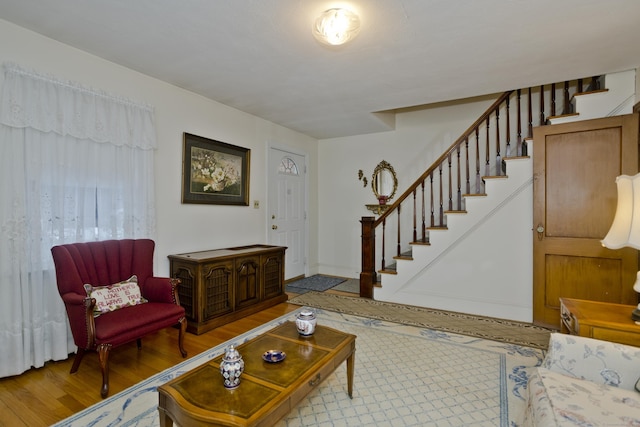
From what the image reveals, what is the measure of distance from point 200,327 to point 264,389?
1.98 meters

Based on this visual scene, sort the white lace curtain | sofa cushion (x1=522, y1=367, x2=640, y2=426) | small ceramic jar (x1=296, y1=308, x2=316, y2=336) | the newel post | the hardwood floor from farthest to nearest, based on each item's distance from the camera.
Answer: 1. the newel post
2. the white lace curtain
3. small ceramic jar (x1=296, y1=308, x2=316, y2=336)
4. the hardwood floor
5. sofa cushion (x1=522, y1=367, x2=640, y2=426)

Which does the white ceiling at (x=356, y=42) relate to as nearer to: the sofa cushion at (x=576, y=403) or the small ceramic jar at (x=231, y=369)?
the small ceramic jar at (x=231, y=369)

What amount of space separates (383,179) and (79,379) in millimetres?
4612

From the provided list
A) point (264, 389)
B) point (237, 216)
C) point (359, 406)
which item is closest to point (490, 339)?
point (359, 406)

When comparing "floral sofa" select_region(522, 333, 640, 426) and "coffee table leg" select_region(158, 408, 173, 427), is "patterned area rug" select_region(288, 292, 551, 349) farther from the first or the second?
"coffee table leg" select_region(158, 408, 173, 427)

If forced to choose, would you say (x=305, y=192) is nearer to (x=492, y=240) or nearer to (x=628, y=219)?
(x=492, y=240)

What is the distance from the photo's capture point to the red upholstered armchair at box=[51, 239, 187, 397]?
2162 millimetres

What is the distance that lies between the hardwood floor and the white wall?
0.86 meters

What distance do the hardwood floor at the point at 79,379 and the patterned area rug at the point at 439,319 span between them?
4.59 ft

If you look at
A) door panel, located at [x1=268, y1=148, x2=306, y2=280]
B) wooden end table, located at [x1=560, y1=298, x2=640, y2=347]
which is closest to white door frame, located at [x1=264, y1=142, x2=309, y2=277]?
door panel, located at [x1=268, y1=148, x2=306, y2=280]

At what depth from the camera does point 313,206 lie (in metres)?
5.90

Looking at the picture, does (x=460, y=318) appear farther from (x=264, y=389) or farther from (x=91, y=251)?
(x=91, y=251)

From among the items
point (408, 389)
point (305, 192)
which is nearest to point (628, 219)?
point (408, 389)

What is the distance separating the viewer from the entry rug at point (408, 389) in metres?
1.86
